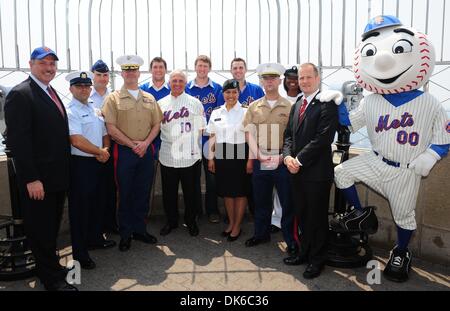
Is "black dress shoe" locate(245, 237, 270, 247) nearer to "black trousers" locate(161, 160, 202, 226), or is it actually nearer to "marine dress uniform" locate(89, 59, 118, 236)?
"black trousers" locate(161, 160, 202, 226)

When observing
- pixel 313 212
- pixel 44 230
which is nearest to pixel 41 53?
pixel 44 230

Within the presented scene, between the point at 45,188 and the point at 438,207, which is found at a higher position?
the point at 45,188

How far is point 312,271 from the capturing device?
10.5ft

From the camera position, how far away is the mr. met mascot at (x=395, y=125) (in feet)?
9.41

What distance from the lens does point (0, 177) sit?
13.2 ft

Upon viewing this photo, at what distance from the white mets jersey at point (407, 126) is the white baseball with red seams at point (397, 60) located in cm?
13

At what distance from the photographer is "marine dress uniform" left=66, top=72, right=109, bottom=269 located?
3.26 metres

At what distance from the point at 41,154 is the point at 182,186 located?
164cm

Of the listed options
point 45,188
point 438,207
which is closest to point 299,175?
point 438,207

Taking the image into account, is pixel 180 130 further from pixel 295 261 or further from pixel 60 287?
pixel 60 287

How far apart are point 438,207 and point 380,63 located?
4.75ft

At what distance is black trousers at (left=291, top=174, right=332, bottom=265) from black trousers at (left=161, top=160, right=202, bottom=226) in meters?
1.24

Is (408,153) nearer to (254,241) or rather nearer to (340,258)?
(340,258)

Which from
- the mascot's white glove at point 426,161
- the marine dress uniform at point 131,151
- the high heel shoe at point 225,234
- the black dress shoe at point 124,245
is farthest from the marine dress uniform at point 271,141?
the black dress shoe at point 124,245
